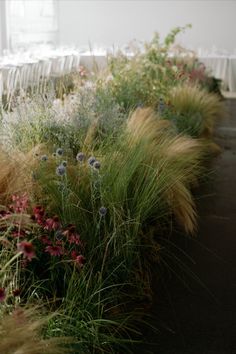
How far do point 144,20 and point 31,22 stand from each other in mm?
3237

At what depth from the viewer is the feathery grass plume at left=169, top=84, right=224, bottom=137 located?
4738 mm

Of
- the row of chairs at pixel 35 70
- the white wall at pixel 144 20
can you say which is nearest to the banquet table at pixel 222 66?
the row of chairs at pixel 35 70

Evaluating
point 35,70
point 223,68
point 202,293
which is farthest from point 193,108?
point 223,68

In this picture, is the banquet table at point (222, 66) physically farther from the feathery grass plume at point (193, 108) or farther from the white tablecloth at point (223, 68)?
the feathery grass plume at point (193, 108)

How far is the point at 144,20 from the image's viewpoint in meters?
14.8

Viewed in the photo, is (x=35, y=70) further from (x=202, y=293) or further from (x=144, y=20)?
(x=202, y=293)

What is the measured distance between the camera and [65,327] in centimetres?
152

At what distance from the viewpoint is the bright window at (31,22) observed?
12394mm

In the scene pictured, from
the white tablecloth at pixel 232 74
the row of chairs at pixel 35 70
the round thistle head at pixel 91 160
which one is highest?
the round thistle head at pixel 91 160

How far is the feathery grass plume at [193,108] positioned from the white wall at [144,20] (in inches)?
363

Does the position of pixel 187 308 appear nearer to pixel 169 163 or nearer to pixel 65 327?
pixel 65 327

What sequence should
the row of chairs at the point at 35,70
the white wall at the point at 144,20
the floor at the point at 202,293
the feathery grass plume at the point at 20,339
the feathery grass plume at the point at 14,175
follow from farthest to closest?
the white wall at the point at 144,20
the row of chairs at the point at 35,70
the feathery grass plume at the point at 14,175
the floor at the point at 202,293
the feathery grass plume at the point at 20,339

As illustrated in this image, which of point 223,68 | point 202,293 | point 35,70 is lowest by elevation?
point 223,68

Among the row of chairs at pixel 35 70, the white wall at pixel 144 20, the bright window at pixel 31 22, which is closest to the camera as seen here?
the row of chairs at pixel 35 70
